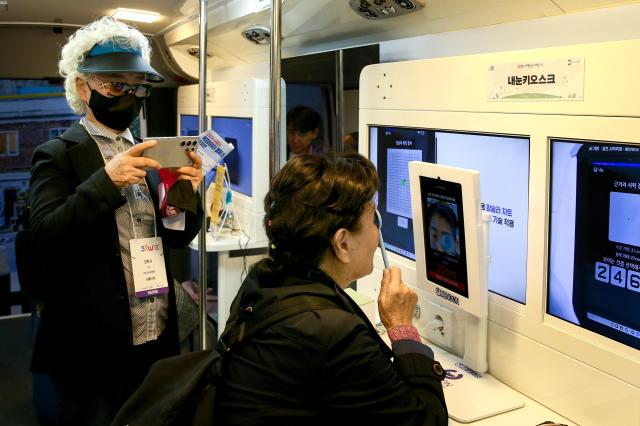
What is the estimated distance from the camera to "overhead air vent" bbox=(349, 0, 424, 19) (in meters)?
2.21

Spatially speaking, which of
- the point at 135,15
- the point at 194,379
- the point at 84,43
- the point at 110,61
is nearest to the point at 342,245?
the point at 194,379

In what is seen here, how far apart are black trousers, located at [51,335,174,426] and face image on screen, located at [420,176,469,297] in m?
0.87

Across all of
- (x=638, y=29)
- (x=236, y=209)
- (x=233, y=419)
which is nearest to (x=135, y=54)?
(x=233, y=419)

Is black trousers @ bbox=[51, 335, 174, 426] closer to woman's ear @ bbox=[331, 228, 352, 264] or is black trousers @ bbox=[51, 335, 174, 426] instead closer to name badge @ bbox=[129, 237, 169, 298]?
name badge @ bbox=[129, 237, 169, 298]

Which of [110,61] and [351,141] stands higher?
[110,61]

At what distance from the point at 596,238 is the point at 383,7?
1.23 meters

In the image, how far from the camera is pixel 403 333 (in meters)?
1.44

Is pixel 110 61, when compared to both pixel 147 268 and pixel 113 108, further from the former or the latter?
pixel 147 268

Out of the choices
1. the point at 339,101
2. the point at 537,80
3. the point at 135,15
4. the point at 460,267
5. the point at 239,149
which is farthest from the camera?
the point at 239,149

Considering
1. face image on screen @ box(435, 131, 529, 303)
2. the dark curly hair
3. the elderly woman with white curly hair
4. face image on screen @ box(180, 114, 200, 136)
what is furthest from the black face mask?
face image on screen @ box(180, 114, 200, 136)

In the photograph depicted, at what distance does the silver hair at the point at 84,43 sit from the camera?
190cm

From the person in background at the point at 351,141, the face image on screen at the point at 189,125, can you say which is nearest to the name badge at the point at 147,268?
the person in background at the point at 351,141

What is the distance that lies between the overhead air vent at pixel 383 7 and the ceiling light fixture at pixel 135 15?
137 centimetres

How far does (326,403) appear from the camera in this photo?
1.16 metres
